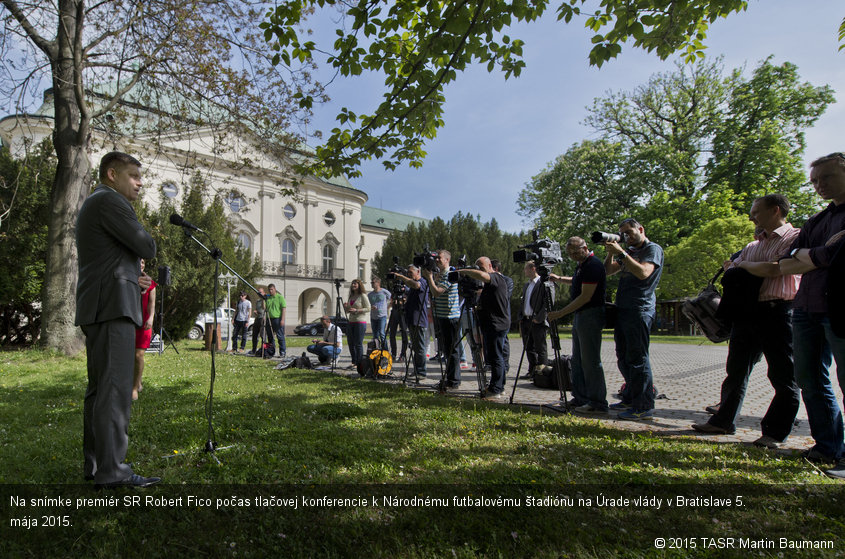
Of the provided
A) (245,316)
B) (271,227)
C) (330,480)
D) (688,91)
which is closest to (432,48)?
(330,480)

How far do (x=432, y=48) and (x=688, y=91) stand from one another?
31779 mm

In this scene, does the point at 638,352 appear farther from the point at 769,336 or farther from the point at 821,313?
the point at 821,313

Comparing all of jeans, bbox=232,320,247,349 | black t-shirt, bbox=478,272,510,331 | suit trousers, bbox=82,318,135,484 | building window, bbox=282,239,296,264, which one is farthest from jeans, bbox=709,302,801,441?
building window, bbox=282,239,296,264

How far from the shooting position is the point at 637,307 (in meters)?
5.18

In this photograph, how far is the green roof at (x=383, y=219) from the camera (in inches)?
2392

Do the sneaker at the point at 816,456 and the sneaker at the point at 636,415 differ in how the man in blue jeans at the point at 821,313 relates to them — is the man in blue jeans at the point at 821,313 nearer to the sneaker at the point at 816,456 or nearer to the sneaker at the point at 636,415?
the sneaker at the point at 816,456

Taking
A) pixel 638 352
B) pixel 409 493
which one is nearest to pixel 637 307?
pixel 638 352

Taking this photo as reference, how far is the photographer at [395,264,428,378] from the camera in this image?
26.6ft

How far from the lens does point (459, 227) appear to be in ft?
126

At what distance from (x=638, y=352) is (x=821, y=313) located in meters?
1.84

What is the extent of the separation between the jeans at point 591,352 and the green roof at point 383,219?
5291cm

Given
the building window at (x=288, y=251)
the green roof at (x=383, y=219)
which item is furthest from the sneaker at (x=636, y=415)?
the green roof at (x=383, y=219)

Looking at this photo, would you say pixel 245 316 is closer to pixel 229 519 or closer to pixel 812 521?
pixel 229 519

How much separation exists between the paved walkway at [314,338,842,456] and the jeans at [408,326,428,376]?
273 millimetres
